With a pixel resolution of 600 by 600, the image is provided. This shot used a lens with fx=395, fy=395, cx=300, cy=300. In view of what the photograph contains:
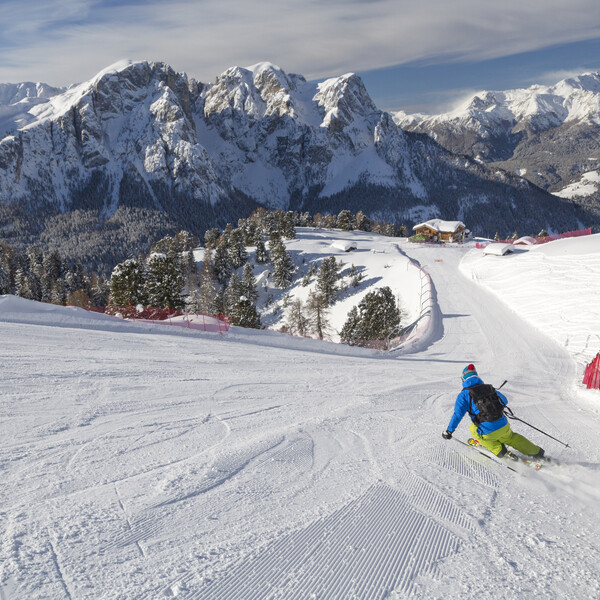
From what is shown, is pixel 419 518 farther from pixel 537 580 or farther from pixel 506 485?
pixel 506 485

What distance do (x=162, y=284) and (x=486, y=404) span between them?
34.3m

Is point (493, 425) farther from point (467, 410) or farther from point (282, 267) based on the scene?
point (282, 267)

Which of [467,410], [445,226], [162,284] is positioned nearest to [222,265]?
[162,284]

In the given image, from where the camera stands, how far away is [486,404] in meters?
6.19

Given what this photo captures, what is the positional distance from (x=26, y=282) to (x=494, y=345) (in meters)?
83.8

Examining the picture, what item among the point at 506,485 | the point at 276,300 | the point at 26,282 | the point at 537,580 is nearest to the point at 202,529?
the point at 537,580

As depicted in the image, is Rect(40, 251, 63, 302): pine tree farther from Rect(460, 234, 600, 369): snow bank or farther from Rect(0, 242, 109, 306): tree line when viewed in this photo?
Rect(460, 234, 600, 369): snow bank

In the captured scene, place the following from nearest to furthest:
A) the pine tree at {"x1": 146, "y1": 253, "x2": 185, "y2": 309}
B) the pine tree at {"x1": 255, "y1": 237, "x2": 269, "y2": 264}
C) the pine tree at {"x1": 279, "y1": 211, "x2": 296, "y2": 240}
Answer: the pine tree at {"x1": 146, "y1": 253, "x2": 185, "y2": 309} < the pine tree at {"x1": 255, "y1": 237, "x2": 269, "y2": 264} < the pine tree at {"x1": 279, "y1": 211, "x2": 296, "y2": 240}

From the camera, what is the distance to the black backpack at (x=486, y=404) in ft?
20.3

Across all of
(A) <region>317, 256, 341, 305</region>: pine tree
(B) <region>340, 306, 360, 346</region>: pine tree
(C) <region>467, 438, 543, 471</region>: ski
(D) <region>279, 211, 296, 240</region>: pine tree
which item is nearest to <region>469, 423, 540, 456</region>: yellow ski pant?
(C) <region>467, 438, 543, 471</region>: ski

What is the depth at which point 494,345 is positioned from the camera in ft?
62.4

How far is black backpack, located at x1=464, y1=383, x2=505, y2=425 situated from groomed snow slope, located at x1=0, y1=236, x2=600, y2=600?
771 millimetres

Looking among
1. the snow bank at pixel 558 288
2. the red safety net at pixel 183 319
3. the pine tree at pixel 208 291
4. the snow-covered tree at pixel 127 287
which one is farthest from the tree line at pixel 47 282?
the snow bank at pixel 558 288

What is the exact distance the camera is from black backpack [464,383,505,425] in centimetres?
619
